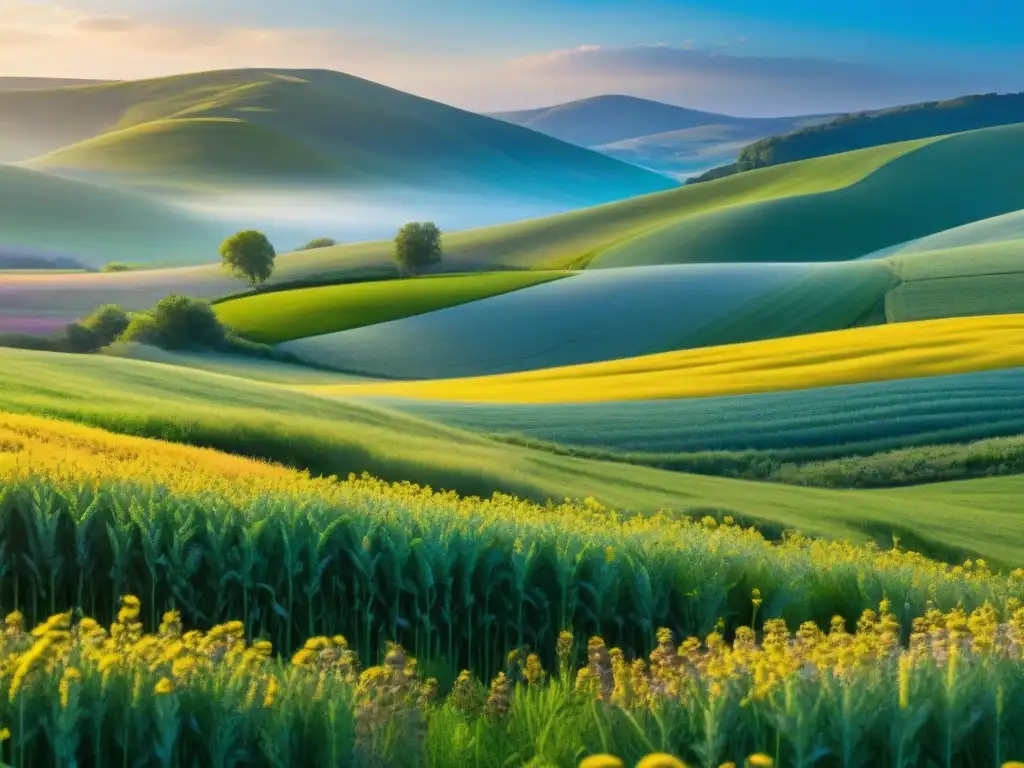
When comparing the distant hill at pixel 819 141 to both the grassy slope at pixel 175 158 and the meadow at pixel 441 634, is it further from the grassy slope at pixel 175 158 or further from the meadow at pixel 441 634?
the meadow at pixel 441 634

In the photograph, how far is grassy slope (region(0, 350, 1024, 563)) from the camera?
2033 centimetres

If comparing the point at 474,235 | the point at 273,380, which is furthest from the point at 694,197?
the point at 273,380

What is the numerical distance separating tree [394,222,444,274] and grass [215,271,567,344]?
30.3 ft

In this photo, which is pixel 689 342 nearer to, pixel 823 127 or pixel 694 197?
pixel 694 197

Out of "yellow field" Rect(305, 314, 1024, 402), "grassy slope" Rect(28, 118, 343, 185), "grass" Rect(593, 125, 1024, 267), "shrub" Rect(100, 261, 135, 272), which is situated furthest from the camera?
"grassy slope" Rect(28, 118, 343, 185)

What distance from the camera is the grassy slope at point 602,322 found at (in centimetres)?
5122

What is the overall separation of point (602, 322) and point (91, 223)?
295ft

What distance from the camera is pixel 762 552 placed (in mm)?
11914

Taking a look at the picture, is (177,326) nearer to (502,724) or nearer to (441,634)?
(441,634)

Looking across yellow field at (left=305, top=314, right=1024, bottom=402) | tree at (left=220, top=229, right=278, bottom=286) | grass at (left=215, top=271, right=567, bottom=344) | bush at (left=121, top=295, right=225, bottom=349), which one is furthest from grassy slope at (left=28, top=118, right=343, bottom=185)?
yellow field at (left=305, top=314, right=1024, bottom=402)

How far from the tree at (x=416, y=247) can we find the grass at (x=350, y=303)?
30.3 ft

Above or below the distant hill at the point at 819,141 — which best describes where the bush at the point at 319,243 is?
below

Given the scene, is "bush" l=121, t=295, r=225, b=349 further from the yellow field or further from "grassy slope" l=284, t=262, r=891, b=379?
the yellow field

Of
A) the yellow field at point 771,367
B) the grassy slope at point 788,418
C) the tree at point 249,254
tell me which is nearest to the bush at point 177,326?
the yellow field at point 771,367
